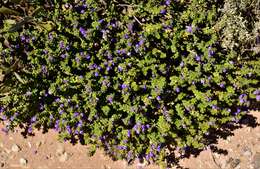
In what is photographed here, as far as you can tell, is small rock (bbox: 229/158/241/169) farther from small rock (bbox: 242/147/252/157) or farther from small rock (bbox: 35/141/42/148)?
small rock (bbox: 35/141/42/148)

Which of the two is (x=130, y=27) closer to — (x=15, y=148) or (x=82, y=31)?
(x=82, y=31)

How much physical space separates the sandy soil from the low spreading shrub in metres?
0.19

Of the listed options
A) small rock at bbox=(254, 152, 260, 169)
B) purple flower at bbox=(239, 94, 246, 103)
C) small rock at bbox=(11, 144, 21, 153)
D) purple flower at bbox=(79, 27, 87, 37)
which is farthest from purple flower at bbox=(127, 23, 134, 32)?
small rock at bbox=(254, 152, 260, 169)

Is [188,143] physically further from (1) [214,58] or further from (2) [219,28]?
(2) [219,28]

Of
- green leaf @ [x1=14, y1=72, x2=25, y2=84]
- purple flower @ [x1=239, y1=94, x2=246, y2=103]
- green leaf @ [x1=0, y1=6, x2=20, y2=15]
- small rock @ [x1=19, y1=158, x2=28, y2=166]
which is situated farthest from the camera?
small rock @ [x1=19, y1=158, x2=28, y2=166]

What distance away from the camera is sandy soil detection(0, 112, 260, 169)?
5074mm

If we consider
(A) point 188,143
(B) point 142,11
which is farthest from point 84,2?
Answer: (A) point 188,143

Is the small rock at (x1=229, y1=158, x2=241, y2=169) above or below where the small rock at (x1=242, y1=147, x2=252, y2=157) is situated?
below

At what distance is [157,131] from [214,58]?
106 centimetres

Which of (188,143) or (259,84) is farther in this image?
(259,84)

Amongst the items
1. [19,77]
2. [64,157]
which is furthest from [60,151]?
[19,77]

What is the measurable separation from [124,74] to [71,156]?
124cm

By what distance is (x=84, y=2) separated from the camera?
4945mm

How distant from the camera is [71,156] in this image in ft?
16.8
